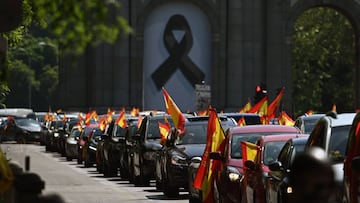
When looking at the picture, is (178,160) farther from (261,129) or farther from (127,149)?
(127,149)

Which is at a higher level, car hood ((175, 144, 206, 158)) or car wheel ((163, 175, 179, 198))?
car hood ((175, 144, 206, 158))

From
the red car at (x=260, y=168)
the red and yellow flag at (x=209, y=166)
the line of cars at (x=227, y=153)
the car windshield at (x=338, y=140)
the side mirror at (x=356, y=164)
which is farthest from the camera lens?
the red and yellow flag at (x=209, y=166)

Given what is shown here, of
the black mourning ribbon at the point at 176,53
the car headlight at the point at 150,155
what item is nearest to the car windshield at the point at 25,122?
the black mourning ribbon at the point at 176,53

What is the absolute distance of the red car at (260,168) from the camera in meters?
17.3

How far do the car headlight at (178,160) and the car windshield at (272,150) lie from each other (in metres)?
6.91

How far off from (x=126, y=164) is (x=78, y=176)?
3516 mm

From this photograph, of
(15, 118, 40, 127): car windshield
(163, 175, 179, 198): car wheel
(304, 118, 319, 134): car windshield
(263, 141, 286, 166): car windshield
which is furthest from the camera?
(15, 118, 40, 127): car windshield

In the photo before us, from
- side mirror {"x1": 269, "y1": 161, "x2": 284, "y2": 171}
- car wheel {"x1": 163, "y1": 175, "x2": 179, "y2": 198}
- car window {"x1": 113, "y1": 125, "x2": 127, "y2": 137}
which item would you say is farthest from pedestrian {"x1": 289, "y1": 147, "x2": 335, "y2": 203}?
car window {"x1": 113, "y1": 125, "x2": 127, "y2": 137}

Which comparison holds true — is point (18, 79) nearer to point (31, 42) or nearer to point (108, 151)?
point (31, 42)

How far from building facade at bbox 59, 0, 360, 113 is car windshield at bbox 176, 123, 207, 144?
145 feet

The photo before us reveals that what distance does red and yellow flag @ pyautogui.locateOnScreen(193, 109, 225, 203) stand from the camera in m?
21.4

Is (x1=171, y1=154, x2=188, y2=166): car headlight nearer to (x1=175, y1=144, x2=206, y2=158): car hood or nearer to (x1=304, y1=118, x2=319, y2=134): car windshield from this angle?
(x1=175, y1=144, x2=206, y2=158): car hood

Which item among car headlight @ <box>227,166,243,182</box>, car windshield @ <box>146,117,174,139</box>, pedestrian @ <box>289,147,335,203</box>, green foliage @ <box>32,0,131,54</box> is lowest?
car headlight @ <box>227,166,243,182</box>

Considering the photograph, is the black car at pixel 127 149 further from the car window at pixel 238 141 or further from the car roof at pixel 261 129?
the car window at pixel 238 141
